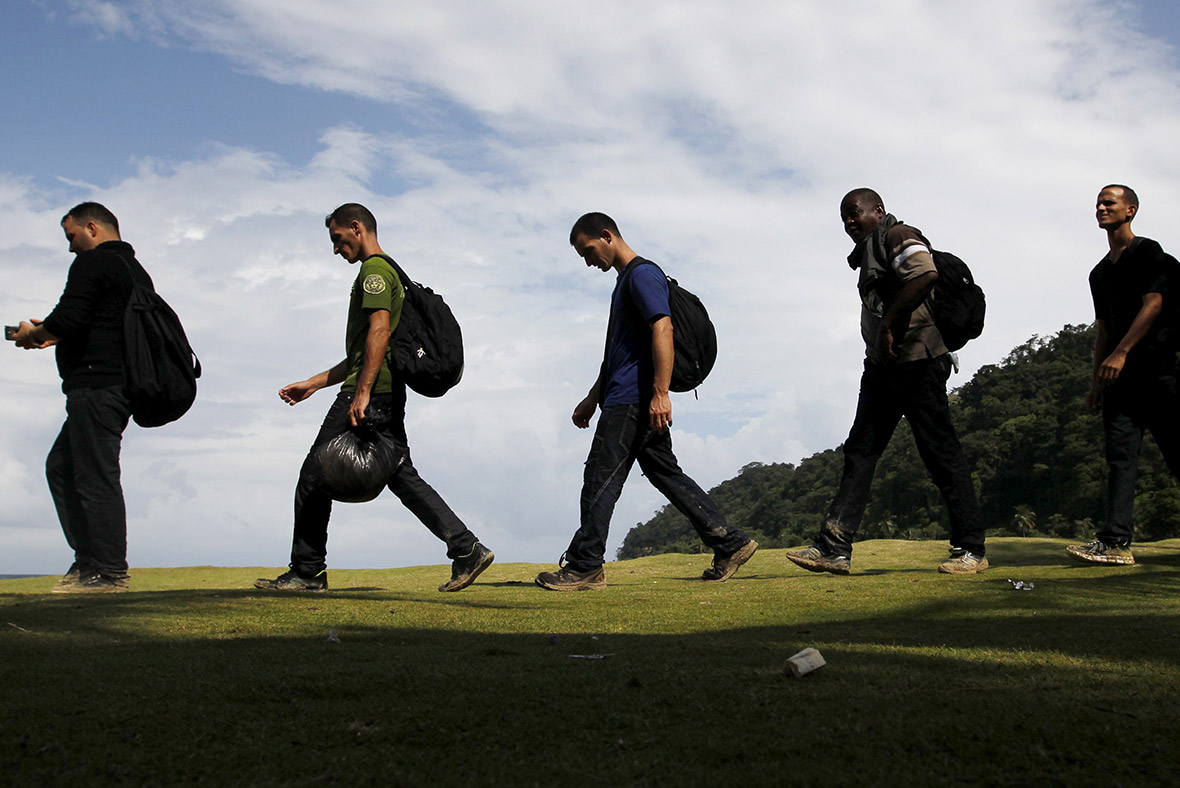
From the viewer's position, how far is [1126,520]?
6.93 m

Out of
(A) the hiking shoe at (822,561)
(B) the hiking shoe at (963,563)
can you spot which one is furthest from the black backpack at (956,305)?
(A) the hiking shoe at (822,561)

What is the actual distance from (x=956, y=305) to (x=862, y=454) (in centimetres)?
117

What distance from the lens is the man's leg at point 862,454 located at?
6.93 m

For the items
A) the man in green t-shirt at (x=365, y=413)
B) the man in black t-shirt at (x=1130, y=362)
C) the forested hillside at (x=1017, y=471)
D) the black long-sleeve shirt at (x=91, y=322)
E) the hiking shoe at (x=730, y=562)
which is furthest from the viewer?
the forested hillside at (x=1017, y=471)

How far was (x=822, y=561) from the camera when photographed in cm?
691

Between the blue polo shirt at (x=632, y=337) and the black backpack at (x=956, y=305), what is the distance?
1.80 meters

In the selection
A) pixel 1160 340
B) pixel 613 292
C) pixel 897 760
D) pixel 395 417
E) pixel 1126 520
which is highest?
pixel 613 292

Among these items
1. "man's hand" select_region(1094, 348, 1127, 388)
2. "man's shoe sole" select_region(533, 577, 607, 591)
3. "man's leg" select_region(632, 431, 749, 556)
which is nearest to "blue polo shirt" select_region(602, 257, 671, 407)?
"man's leg" select_region(632, 431, 749, 556)

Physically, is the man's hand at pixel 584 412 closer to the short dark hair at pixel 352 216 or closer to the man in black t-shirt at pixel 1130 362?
the short dark hair at pixel 352 216

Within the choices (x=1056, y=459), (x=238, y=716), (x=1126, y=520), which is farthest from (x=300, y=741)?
(x=1056, y=459)

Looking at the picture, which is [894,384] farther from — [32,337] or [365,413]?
[32,337]

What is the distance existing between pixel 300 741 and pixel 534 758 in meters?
0.58

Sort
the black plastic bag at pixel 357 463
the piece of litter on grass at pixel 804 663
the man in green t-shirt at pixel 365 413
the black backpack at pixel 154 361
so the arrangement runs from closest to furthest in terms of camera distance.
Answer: the piece of litter on grass at pixel 804 663
the black plastic bag at pixel 357 463
the man in green t-shirt at pixel 365 413
the black backpack at pixel 154 361

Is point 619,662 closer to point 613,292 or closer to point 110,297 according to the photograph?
point 613,292
